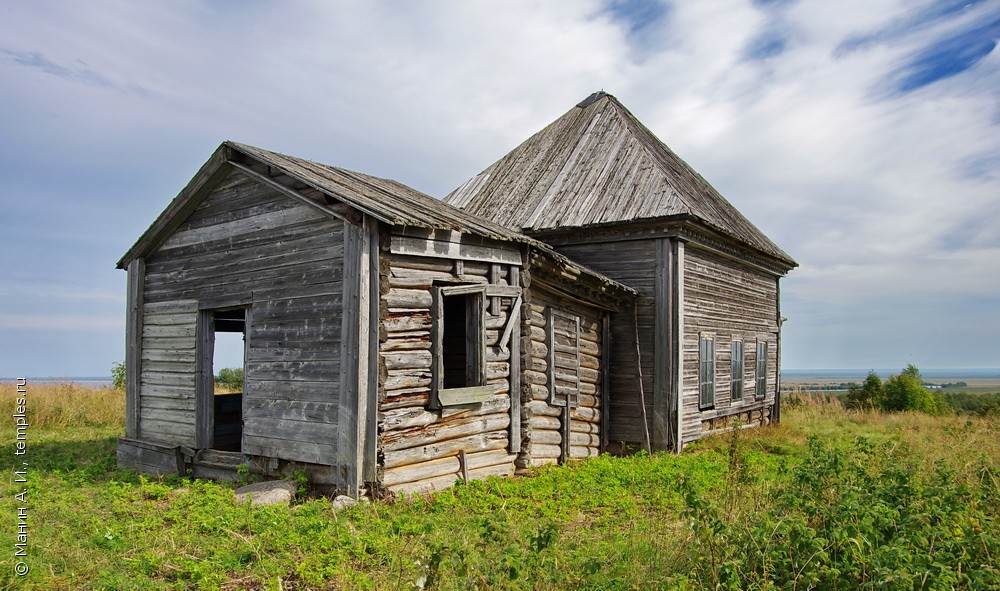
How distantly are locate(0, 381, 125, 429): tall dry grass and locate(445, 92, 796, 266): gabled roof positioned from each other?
10053mm

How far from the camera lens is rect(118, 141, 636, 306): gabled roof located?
8.44 m

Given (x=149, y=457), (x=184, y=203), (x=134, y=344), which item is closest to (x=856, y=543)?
(x=184, y=203)

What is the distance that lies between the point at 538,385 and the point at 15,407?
1373 cm

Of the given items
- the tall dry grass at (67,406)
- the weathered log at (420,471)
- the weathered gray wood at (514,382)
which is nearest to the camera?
the weathered log at (420,471)

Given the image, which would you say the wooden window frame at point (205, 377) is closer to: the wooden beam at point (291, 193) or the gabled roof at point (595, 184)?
the wooden beam at point (291, 193)

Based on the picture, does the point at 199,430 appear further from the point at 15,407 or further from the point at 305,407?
the point at 15,407

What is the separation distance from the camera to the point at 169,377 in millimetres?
10750

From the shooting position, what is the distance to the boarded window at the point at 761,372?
17.3 metres

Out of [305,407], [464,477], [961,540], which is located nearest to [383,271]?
[305,407]

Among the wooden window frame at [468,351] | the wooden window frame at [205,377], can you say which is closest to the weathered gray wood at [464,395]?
the wooden window frame at [468,351]

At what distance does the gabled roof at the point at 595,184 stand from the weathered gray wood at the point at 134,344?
6.94 meters

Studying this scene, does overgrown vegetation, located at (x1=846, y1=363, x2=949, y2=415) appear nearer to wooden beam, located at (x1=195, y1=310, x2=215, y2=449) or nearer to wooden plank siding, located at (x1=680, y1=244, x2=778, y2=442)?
wooden plank siding, located at (x1=680, y1=244, x2=778, y2=442)

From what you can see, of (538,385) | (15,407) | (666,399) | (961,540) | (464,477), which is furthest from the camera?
(15,407)

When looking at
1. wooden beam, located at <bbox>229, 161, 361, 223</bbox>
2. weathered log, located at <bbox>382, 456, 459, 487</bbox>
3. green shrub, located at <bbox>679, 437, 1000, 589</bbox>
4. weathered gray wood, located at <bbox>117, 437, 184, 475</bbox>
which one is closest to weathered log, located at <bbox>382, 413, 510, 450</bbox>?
weathered log, located at <bbox>382, 456, 459, 487</bbox>
